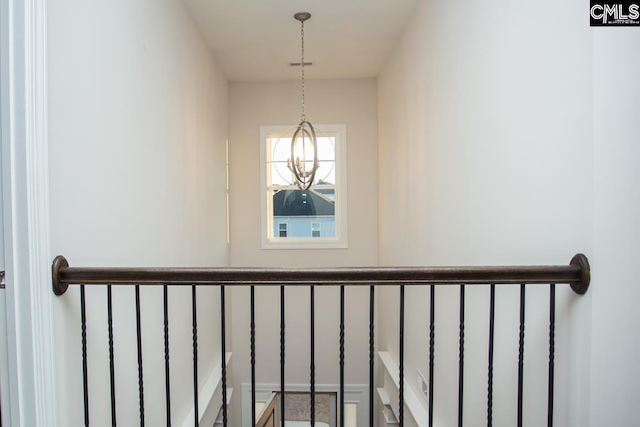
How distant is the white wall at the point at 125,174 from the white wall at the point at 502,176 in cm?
175

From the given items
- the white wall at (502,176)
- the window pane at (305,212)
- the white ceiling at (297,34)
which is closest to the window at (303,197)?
the window pane at (305,212)

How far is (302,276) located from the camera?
127cm

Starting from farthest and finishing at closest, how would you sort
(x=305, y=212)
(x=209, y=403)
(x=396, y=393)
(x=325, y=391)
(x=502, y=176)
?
(x=305, y=212), (x=325, y=391), (x=396, y=393), (x=209, y=403), (x=502, y=176)

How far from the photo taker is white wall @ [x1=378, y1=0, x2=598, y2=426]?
1202 mm

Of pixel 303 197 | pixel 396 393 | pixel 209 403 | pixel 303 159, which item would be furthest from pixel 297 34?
pixel 396 393

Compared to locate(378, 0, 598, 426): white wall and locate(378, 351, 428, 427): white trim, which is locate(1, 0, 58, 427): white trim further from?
locate(378, 351, 428, 427): white trim

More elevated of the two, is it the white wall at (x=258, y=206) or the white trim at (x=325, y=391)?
the white wall at (x=258, y=206)

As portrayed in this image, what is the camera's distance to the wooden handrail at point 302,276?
4.06ft

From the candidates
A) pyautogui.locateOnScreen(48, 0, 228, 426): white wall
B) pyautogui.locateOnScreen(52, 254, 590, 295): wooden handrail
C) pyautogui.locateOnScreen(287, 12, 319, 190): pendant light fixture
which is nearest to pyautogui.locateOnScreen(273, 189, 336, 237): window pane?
pyautogui.locateOnScreen(287, 12, 319, 190): pendant light fixture

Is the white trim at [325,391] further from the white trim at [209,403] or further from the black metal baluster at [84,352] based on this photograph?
the black metal baluster at [84,352]

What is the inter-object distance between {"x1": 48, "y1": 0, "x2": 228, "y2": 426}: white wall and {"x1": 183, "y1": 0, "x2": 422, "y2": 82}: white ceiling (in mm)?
322

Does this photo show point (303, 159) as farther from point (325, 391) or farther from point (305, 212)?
point (325, 391)

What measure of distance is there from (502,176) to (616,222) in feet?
1.84

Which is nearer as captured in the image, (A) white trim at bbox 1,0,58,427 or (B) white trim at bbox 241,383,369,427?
(A) white trim at bbox 1,0,58,427
